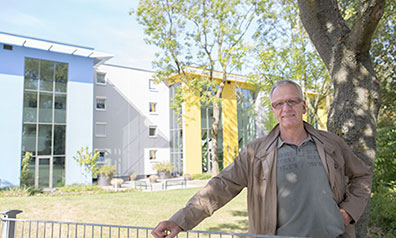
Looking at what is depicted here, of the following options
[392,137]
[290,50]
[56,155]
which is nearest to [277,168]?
[392,137]

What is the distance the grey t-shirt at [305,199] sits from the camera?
1906mm

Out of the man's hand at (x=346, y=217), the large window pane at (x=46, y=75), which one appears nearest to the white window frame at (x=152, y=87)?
the large window pane at (x=46, y=75)

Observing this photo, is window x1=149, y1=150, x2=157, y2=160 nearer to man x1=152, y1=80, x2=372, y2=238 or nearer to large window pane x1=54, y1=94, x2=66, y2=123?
large window pane x1=54, y1=94, x2=66, y2=123

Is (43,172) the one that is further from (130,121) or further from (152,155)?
(152,155)

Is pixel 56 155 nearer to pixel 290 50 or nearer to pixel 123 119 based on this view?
pixel 123 119

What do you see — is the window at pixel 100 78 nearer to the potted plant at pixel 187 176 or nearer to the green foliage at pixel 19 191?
the potted plant at pixel 187 176

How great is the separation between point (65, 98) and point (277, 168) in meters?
22.5

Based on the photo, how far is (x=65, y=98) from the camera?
21906 mm

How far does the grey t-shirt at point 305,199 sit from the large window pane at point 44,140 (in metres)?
21.6

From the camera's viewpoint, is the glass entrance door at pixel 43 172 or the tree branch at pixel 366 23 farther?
the glass entrance door at pixel 43 172

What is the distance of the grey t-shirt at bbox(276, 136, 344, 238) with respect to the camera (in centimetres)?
191

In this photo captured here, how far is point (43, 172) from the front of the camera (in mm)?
20234

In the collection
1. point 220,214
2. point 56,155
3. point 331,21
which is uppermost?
point 331,21

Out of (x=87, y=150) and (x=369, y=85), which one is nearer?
(x=369, y=85)
